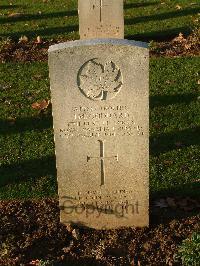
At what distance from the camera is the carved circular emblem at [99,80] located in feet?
14.5

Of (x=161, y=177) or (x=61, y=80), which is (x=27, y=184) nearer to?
(x=161, y=177)

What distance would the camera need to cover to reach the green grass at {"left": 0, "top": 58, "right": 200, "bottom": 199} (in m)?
6.11

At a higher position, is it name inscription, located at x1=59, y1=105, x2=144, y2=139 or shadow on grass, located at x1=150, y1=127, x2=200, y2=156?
name inscription, located at x1=59, y1=105, x2=144, y2=139

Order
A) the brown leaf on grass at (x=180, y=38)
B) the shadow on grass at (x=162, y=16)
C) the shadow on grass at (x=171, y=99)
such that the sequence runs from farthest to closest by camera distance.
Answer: the shadow on grass at (x=162, y=16), the brown leaf on grass at (x=180, y=38), the shadow on grass at (x=171, y=99)

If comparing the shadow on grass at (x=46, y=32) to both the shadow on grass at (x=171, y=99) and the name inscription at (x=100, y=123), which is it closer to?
the shadow on grass at (x=171, y=99)

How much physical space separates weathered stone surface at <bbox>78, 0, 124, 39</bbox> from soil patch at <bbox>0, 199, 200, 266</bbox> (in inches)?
186

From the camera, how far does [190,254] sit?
4.50m

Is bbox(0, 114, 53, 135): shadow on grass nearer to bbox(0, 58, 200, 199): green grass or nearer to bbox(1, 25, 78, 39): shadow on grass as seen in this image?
bbox(0, 58, 200, 199): green grass

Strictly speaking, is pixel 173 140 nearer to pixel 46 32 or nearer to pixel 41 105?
pixel 41 105

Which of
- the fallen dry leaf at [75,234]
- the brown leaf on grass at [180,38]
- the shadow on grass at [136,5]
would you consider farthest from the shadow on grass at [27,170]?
the shadow on grass at [136,5]

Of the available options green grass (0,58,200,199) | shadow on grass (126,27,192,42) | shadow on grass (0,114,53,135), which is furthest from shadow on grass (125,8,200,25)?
shadow on grass (0,114,53,135)

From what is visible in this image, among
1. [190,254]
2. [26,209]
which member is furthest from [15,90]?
[190,254]

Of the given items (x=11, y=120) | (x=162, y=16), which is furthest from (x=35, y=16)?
(x=11, y=120)

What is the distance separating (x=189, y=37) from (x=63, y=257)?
7179 millimetres
